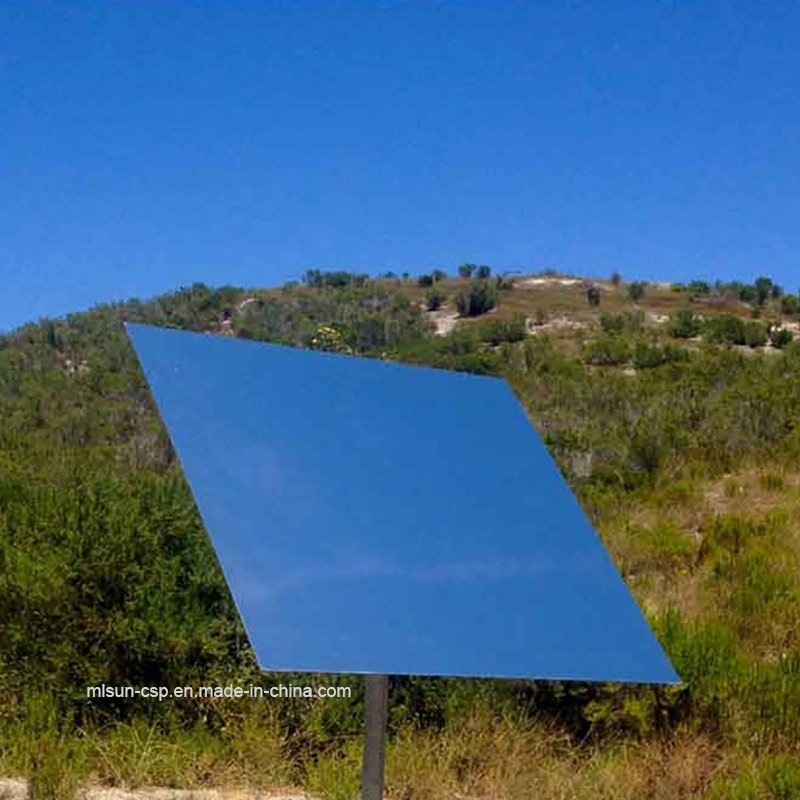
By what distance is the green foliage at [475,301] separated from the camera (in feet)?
185

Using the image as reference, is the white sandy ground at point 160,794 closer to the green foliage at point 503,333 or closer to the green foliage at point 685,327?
the green foliage at point 685,327

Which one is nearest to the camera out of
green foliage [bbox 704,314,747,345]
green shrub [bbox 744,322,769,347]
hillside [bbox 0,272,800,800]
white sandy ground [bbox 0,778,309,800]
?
white sandy ground [bbox 0,778,309,800]

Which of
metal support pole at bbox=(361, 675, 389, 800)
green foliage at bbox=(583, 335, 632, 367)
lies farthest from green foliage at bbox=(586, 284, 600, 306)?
metal support pole at bbox=(361, 675, 389, 800)

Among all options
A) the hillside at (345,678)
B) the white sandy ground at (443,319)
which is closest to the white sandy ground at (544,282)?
the white sandy ground at (443,319)

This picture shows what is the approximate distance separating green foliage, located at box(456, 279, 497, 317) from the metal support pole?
5390cm

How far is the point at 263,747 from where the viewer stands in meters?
5.31

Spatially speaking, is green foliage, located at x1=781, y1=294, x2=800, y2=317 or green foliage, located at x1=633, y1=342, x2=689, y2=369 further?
green foliage, located at x1=781, y1=294, x2=800, y2=317

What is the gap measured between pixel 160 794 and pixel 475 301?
52273mm

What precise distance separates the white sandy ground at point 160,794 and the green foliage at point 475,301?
2040 inches

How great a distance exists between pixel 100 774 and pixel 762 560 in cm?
572

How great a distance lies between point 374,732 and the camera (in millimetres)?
2652

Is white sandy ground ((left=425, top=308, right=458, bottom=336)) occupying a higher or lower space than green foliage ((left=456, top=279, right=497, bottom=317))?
lower

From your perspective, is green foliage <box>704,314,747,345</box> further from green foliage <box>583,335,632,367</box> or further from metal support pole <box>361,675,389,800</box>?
metal support pole <box>361,675,389,800</box>

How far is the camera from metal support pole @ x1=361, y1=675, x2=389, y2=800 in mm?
2623
